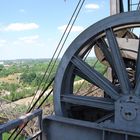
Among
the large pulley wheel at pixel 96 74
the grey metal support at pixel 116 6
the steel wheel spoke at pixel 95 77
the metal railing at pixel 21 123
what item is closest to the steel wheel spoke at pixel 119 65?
the large pulley wheel at pixel 96 74

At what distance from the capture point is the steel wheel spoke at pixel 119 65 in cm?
540

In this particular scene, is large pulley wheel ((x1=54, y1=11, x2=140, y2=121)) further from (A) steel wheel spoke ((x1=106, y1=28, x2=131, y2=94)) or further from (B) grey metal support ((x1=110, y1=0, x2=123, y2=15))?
(B) grey metal support ((x1=110, y1=0, x2=123, y2=15))

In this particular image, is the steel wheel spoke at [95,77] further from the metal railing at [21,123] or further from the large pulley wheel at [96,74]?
the metal railing at [21,123]

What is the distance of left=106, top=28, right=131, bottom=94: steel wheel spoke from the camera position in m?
5.40

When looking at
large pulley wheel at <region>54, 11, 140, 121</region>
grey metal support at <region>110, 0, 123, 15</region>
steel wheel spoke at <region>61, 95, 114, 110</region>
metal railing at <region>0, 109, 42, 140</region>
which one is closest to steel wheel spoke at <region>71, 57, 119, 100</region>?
large pulley wheel at <region>54, 11, 140, 121</region>

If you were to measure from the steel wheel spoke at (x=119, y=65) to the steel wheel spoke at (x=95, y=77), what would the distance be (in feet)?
0.73

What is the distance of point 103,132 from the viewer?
4.94 m

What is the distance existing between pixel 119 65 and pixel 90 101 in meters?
0.79

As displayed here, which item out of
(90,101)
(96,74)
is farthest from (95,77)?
(90,101)

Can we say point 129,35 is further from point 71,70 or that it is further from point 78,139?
point 78,139

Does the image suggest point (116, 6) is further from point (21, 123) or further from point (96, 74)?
point (21, 123)

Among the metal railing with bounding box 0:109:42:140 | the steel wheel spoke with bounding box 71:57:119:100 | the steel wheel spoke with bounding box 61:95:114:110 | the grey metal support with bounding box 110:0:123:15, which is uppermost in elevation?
the grey metal support with bounding box 110:0:123:15

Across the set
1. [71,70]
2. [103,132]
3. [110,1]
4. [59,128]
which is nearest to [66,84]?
[71,70]

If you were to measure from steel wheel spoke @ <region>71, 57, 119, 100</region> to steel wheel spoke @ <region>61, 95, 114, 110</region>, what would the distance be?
0.56 ft
